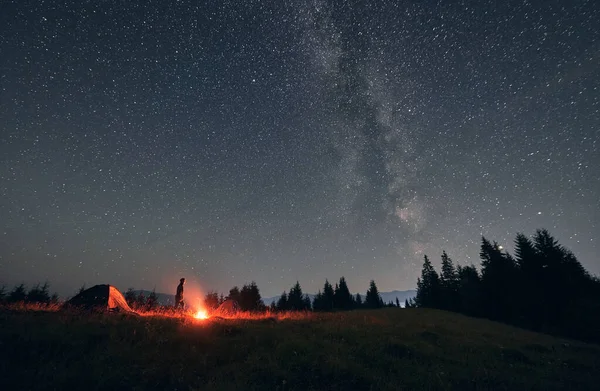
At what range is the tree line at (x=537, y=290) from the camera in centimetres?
2706

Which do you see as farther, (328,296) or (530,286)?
(328,296)

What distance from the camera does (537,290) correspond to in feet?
110

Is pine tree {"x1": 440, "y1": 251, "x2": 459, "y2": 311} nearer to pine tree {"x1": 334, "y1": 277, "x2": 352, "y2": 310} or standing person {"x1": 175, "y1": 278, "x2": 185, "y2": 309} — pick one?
pine tree {"x1": 334, "y1": 277, "x2": 352, "y2": 310}

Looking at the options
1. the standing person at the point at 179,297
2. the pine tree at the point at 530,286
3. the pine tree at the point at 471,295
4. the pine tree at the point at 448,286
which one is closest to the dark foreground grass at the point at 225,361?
the standing person at the point at 179,297

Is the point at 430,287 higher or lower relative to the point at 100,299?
higher

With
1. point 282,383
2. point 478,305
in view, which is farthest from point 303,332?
point 478,305

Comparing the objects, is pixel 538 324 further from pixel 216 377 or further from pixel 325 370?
pixel 216 377

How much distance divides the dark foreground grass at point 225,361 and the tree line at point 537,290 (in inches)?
981

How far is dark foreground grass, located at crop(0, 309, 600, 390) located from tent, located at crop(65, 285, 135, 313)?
108 inches

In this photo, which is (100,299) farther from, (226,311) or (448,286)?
(448,286)

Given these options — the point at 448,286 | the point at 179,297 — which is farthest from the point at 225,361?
the point at 448,286

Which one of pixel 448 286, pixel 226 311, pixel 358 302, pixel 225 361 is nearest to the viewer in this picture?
pixel 225 361

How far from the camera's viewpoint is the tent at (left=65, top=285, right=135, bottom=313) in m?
11.7

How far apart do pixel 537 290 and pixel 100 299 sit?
4597cm
